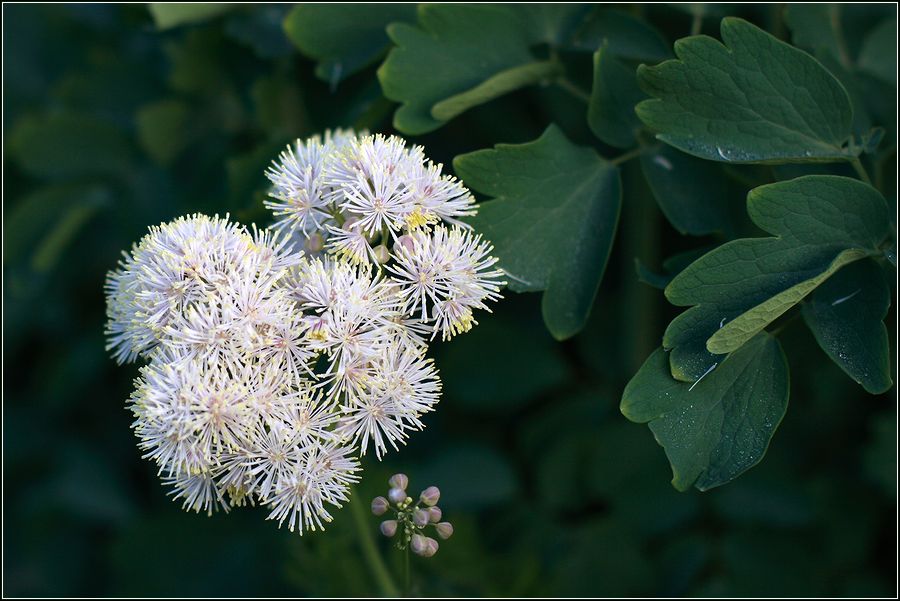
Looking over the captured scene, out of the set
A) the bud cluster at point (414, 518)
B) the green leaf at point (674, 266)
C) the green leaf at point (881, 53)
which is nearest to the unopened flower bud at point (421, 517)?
the bud cluster at point (414, 518)

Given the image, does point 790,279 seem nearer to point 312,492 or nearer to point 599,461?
point 312,492

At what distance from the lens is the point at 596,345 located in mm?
2014

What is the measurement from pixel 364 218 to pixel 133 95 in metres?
1.30

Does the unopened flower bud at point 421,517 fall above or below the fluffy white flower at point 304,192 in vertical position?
below

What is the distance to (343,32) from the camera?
1453 mm

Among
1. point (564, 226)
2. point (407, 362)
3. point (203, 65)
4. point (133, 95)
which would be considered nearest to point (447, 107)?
point (564, 226)

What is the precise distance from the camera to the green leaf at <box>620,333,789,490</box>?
3.36 ft

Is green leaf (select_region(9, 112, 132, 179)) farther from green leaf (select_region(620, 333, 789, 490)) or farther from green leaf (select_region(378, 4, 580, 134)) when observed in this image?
green leaf (select_region(620, 333, 789, 490))

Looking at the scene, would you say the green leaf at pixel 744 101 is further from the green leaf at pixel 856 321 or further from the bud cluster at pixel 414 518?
the bud cluster at pixel 414 518

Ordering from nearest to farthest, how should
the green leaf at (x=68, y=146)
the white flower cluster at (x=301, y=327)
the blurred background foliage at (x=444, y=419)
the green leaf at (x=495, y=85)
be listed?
the white flower cluster at (x=301, y=327)
the green leaf at (x=495, y=85)
the blurred background foliage at (x=444, y=419)
the green leaf at (x=68, y=146)

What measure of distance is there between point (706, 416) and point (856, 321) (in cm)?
26

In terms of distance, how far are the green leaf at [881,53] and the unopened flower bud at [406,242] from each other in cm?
101

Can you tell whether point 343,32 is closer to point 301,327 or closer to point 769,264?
point 301,327

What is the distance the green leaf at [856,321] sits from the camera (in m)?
1.06
